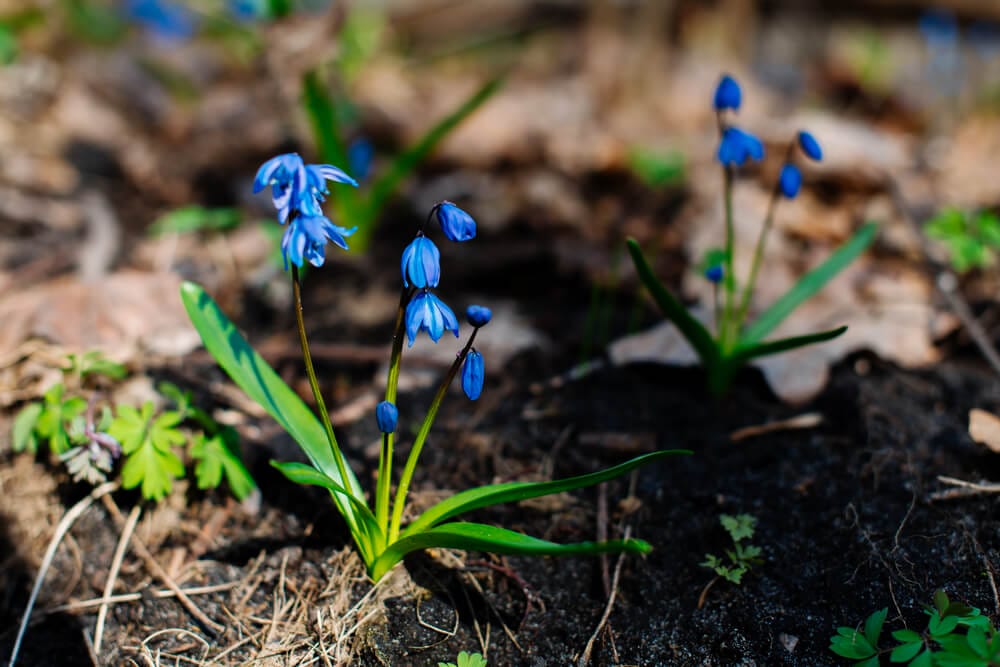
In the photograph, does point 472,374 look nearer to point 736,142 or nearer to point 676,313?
point 676,313

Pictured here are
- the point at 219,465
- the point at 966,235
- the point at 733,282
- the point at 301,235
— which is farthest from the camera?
the point at 966,235

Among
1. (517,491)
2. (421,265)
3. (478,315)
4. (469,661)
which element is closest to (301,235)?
(421,265)

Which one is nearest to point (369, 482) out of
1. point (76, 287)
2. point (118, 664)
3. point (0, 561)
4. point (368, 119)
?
point (118, 664)

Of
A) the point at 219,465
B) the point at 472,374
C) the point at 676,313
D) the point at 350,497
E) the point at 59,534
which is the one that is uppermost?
the point at 472,374

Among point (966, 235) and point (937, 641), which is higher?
point (966, 235)

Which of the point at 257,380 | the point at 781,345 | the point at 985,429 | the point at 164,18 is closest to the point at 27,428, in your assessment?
the point at 257,380

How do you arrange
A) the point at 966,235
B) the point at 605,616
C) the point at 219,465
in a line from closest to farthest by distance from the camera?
the point at 605,616 → the point at 219,465 → the point at 966,235

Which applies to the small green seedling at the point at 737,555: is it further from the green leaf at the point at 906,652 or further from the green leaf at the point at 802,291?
the green leaf at the point at 802,291

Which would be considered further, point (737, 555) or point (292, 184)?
point (737, 555)
